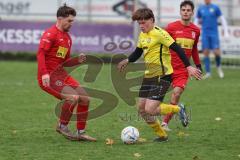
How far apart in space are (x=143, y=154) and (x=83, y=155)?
771 millimetres

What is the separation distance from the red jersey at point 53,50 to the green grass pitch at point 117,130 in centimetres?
107

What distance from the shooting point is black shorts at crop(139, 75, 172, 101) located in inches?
408

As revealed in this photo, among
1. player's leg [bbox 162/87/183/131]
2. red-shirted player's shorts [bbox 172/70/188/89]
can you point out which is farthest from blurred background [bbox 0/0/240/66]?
player's leg [bbox 162/87/183/131]

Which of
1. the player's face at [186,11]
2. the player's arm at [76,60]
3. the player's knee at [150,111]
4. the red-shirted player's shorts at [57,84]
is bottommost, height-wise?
the player's knee at [150,111]

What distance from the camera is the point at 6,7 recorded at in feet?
94.1

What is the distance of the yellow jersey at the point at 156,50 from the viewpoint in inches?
400

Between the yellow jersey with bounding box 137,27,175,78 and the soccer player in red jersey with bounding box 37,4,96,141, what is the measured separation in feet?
3.07

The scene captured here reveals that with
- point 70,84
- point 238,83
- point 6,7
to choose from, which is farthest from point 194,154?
point 6,7

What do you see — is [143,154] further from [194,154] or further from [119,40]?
[119,40]

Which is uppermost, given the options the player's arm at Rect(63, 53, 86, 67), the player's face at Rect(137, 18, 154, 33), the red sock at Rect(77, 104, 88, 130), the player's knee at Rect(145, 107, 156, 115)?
the player's face at Rect(137, 18, 154, 33)

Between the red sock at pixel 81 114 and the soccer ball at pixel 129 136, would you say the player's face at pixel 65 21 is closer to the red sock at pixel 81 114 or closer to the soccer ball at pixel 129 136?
the red sock at pixel 81 114

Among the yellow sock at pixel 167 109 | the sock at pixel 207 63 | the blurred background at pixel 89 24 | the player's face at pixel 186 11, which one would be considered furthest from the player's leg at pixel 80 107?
the blurred background at pixel 89 24

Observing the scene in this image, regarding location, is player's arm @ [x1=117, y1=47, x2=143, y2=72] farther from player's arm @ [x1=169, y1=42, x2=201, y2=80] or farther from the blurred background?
the blurred background

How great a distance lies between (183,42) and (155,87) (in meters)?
1.63
